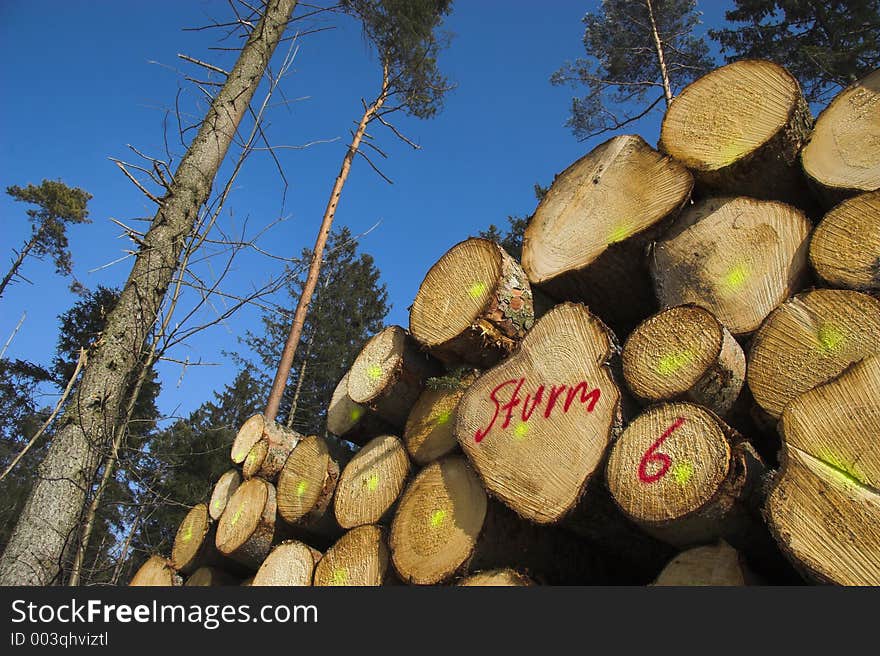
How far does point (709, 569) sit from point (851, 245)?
47.7 inches

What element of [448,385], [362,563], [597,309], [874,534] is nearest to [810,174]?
[597,309]

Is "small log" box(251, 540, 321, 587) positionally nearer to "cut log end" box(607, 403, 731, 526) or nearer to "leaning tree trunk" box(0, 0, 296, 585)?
"leaning tree trunk" box(0, 0, 296, 585)

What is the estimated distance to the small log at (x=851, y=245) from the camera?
2033 mm

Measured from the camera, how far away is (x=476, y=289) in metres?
2.73

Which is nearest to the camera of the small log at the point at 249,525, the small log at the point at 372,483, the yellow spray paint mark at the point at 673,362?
the yellow spray paint mark at the point at 673,362

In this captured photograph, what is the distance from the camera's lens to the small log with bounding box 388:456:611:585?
A: 2.32 meters

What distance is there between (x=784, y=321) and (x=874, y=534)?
72 centimetres

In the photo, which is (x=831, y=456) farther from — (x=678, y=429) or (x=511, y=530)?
(x=511, y=530)

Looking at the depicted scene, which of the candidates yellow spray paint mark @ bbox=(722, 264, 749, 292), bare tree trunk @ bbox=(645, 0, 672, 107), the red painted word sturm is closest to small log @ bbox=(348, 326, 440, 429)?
the red painted word sturm

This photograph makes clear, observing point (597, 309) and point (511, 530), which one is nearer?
point (511, 530)

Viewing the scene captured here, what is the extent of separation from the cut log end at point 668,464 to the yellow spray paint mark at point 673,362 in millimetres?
148

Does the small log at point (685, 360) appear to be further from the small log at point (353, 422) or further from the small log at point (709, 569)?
the small log at point (353, 422)

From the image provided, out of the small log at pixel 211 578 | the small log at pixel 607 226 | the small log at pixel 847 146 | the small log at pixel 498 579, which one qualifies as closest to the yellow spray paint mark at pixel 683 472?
the small log at pixel 498 579

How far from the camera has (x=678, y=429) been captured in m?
1.88
